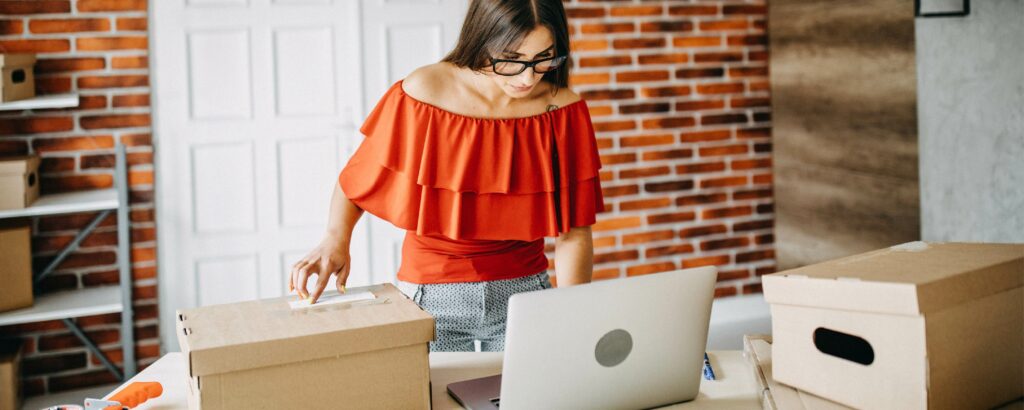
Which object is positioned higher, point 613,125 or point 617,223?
point 613,125

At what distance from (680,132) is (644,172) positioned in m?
0.28

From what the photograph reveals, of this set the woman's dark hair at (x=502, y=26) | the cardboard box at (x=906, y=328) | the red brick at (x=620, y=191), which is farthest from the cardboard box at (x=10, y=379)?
the cardboard box at (x=906, y=328)

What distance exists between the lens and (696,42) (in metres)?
4.26

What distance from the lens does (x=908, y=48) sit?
3469 millimetres

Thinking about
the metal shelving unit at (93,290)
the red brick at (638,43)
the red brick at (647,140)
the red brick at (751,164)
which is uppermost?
the red brick at (638,43)

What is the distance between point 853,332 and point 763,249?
3.21 meters

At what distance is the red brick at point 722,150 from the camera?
434 centimetres

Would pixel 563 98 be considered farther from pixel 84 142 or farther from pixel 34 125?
pixel 34 125

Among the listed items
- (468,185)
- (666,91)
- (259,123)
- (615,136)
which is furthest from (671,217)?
(468,185)

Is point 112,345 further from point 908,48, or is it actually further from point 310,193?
point 908,48

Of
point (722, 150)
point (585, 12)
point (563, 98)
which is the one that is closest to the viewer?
point (563, 98)

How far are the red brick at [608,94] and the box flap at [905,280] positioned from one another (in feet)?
8.55

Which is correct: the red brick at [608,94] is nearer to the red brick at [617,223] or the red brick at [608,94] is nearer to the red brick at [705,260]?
the red brick at [617,223]

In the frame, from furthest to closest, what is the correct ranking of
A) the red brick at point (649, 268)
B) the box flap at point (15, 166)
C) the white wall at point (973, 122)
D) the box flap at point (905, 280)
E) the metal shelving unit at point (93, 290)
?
1. the red brick at point (649, 268)
2. the metal shelving unit at point (93, 290)
3. the box flap at point (15, 166)
4. the white wall at point (973, 122)
5. the box flap at point (905, 280)
